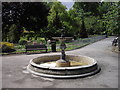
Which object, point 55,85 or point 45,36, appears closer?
point 55,85

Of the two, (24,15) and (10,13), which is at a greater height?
(10,13)

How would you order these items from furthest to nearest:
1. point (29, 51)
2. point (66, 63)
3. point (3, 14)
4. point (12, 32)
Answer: point (3, 14) < point (12, 32) < point (29, 51) < point (66, 63)

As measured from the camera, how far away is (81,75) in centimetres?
795

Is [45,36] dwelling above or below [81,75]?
above

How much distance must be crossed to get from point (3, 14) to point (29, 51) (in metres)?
16.0

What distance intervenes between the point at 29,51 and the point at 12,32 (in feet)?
30.7

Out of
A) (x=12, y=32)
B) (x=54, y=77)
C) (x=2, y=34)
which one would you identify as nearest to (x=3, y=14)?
(x=2, y=34)

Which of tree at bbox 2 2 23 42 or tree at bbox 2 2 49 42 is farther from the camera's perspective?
tree at bbox 2 2 49 42

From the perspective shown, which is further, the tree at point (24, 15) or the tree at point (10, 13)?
the tree at point (24, 15)

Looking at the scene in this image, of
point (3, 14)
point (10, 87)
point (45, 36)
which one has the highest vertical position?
point (3, 14)

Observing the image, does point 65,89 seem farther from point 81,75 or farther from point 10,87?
point 10,87

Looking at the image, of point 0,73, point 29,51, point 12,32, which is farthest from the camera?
point 12,32

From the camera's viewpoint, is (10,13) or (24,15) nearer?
(10,13)

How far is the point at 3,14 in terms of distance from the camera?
29.2 metres
